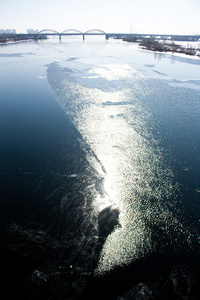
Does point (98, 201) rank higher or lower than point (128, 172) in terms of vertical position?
lower

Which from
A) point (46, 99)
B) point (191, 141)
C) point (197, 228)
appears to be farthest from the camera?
point (46, 99)

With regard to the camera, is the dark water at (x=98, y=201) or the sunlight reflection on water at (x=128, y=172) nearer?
the dark water at (x=98, y=201)

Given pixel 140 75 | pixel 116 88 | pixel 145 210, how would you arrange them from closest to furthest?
pixel 145 210 → pixel 116 88 → pixel 140 75

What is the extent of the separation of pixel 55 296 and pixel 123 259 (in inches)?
48.1

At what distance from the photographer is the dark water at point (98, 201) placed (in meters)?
2.96

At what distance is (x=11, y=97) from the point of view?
11.1 meters

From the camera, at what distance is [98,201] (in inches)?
170

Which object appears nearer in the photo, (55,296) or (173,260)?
(55,296)

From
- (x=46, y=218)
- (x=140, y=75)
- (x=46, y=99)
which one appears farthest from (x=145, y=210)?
(x=140, y=75)

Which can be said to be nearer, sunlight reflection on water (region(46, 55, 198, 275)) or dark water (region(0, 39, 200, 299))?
dark water (region(0, 39, 200, 299))

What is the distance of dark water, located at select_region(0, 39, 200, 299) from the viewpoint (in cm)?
296

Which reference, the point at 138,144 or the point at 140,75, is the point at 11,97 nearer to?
the point at 138,144

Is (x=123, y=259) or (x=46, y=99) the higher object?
(x=46, y=99)

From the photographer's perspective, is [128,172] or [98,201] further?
[128,172]
